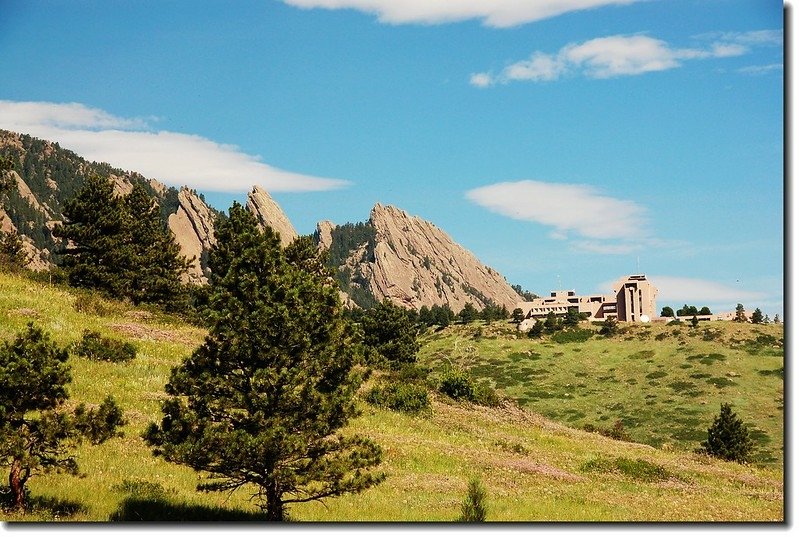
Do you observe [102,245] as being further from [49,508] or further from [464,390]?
[49,508]

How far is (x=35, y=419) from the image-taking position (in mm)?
15789

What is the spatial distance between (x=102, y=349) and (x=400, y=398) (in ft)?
45.2

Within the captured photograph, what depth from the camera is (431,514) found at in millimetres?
18406

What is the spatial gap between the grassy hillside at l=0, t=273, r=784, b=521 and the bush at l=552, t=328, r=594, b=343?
78.5 m

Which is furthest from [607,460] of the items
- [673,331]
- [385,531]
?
[673,331]

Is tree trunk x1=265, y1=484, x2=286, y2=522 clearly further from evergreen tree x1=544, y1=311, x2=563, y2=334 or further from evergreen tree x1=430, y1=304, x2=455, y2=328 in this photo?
evergreen tree x1=430, y1=304, x2=455, y2=328

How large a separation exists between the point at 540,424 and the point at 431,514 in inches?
1021

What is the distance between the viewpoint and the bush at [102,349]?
3491 cm

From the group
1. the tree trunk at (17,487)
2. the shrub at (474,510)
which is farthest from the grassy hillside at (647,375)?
the tree trunk at (17,487)

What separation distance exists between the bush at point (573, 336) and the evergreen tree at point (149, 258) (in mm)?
66526

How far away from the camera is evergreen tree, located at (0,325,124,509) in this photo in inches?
606

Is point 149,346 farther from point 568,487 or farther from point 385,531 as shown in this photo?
point 385,531

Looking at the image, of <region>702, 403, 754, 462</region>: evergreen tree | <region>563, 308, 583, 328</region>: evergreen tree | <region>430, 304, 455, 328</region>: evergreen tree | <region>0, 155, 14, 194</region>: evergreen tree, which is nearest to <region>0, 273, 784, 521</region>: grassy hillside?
<region>0, 155, 14, 194</region>: evergreen tree

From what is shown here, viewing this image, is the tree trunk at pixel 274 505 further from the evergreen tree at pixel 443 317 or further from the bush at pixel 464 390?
the evergreen tree at pixel 443 317
